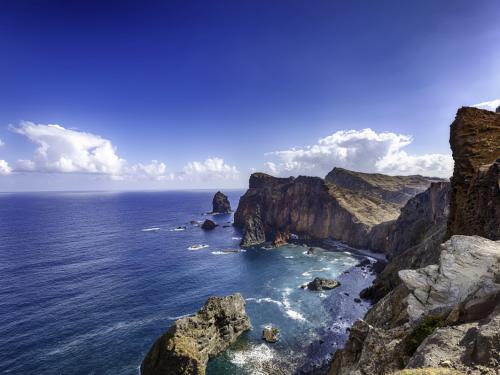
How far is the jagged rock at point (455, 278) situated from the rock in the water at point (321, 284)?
58088mm

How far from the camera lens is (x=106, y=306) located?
6469cm

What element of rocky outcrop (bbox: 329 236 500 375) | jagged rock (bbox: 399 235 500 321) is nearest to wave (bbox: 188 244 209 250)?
rocky outcrop (bbox: 329 236 500 375)

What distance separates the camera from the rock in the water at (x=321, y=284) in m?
76.2

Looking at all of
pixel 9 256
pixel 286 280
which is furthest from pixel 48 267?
pixel 286 280

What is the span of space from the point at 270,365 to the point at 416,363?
126ft

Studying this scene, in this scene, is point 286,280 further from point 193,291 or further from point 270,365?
point 270,365

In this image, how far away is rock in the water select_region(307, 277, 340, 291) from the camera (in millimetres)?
76250

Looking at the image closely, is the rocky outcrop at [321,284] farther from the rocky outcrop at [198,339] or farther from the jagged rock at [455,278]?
the jagged rock at [455,278]

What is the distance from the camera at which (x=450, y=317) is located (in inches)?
665

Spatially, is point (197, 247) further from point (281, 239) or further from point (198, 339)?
point (198, 339)

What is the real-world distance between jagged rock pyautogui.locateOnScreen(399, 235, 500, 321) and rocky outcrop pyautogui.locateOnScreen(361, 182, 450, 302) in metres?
38.1

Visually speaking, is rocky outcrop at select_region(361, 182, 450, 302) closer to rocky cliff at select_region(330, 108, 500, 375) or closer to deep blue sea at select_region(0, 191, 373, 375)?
deep blue sea at select_region(0, 191, 373, 375)

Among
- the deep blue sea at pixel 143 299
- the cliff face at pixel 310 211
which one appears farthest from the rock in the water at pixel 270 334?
the cliff face at pixel 310 211

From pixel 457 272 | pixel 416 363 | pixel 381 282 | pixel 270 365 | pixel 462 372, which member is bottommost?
pixel 270 365
